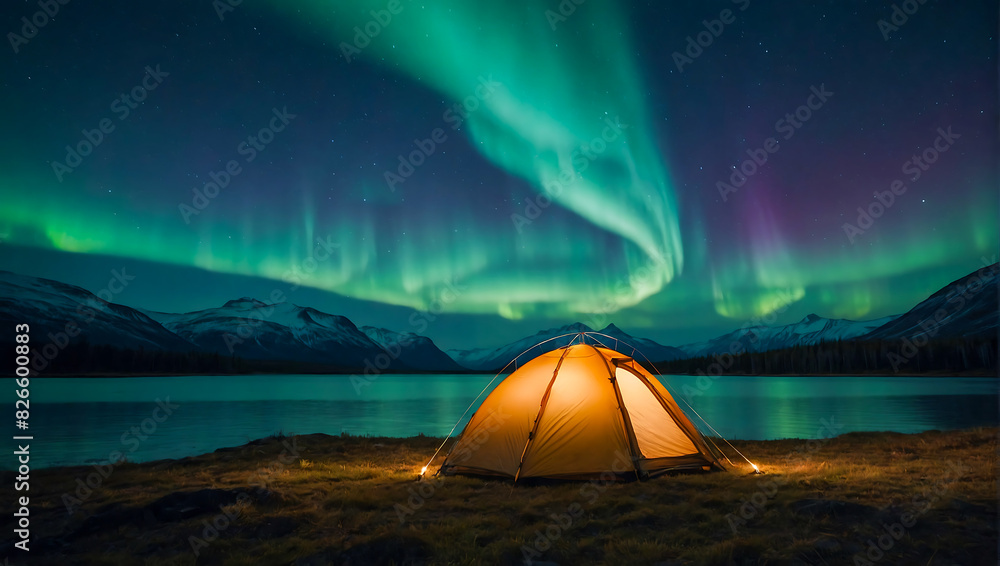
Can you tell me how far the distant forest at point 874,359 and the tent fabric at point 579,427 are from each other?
133938 millimetres

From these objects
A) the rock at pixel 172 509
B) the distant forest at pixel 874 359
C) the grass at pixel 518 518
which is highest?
the rock at pixel 172 509

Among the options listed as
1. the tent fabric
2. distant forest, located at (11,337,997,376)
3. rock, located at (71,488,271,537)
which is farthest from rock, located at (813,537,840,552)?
distant forest, located at (11,337,997,376)

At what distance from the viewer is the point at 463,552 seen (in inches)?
318

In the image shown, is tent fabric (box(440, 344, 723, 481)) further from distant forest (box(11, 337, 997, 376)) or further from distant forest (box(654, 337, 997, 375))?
distant forest (box(11, 337, 997, 376))

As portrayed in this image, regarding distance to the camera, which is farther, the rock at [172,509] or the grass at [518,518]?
the rock at [172,509]

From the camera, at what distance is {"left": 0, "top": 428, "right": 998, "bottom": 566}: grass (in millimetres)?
7871

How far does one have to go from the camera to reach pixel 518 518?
9844mm

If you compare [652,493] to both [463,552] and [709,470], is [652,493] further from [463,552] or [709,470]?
[463,552]

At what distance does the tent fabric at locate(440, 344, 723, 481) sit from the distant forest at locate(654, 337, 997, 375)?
134 m

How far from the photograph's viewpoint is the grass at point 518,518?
25.8 ft

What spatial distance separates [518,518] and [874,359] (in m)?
181

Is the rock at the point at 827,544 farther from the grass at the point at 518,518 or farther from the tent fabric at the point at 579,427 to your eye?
the tent fabric at the point at 579,427

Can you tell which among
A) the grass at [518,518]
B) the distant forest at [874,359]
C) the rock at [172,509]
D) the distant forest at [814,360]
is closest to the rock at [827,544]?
the grass at [518,518]

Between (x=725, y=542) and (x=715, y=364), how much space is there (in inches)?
6937
